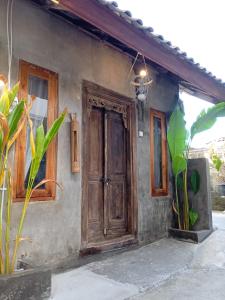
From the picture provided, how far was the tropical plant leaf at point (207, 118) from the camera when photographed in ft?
18.5

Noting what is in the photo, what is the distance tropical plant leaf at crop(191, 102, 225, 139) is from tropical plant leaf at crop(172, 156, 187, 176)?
0.59 metres

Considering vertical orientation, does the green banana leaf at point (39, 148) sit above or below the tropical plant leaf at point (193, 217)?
above

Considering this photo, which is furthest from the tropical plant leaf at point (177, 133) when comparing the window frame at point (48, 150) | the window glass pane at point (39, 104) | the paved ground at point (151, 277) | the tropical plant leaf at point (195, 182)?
the window glass pane at point (39, 104)

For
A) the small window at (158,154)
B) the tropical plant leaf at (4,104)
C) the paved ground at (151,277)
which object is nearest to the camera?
the tropical plant leaf at (4,104)

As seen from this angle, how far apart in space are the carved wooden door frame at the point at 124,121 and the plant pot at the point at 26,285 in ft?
4.18

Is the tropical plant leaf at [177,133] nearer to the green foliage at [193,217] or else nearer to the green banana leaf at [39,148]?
the green foliage at [193,217]

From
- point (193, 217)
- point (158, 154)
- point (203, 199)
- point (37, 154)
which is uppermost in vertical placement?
point (158, 154)

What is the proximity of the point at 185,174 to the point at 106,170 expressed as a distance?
1.80 m

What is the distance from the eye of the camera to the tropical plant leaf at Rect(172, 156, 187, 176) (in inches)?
221

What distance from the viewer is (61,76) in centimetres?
411

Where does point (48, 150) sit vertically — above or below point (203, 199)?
above

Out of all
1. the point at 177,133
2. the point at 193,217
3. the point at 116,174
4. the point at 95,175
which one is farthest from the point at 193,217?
the point at 95,175

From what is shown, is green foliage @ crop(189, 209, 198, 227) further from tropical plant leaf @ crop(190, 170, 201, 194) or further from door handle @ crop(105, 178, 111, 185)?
door handle @ crop(105, 178, 111, 185)

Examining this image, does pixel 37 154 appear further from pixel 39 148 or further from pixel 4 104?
pixel 4 104
